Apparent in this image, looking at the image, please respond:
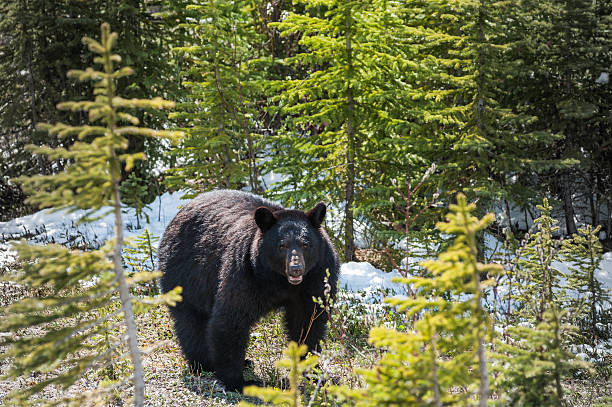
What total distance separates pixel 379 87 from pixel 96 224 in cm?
644

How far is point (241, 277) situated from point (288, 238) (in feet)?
1.78

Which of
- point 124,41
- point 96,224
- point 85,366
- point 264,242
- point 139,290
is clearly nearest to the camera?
point 85,366

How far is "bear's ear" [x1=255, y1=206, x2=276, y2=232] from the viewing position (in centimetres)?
441

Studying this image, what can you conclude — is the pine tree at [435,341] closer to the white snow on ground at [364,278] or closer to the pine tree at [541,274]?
the pine tree at [541,274]

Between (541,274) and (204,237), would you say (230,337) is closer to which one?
(204,237)

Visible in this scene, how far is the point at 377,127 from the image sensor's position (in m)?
7.80

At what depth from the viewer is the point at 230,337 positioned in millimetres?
4559

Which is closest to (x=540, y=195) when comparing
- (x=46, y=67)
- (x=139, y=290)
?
(x=139, y=290)

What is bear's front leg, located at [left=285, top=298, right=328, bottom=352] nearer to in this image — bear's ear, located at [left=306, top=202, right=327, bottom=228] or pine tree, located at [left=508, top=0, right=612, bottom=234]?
bear's ear, located at [left=306, top=202, right=327, bottom=228]

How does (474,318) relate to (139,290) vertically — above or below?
above

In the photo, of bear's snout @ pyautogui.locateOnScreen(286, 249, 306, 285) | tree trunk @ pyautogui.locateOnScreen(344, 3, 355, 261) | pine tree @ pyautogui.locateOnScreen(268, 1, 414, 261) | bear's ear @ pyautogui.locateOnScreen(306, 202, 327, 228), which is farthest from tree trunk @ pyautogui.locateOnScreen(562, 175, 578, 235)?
bear's snout @ pyautogui.locateOnScreen(286, 249, 306, 285)

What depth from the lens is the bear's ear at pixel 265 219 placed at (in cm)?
441

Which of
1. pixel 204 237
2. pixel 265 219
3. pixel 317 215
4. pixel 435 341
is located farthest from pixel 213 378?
pixel 435 341

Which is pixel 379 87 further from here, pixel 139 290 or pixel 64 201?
pixel 64 201
